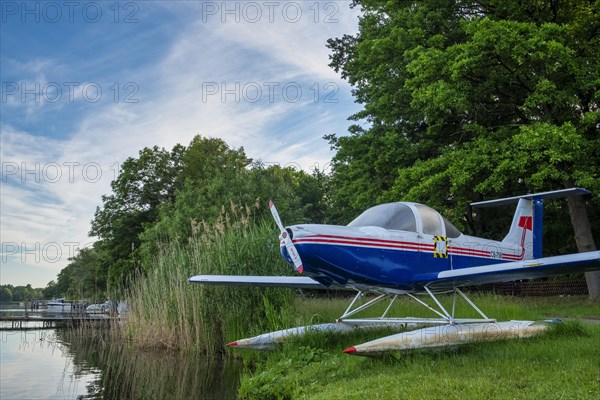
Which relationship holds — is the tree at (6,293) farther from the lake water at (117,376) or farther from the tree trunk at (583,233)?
the tree trunk at (583,233)

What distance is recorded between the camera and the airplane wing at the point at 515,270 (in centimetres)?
683

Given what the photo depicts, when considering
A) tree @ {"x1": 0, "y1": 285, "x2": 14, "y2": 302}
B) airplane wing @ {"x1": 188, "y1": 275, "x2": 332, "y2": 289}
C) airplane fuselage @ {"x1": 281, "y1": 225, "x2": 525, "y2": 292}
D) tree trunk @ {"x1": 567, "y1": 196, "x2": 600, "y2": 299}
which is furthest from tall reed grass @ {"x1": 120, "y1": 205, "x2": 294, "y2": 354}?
tree @ {"x1": 0, "y1": 285, "x2": 14, "y2": 302}

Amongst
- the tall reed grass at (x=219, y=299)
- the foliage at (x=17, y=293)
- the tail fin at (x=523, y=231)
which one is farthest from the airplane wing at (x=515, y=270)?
the foliage at (x=17, y=293)

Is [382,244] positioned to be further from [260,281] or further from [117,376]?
[117,376]

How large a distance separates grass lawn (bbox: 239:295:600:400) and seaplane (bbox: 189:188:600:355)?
0.26 meters

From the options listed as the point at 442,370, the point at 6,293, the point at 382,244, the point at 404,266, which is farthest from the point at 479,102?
the point at 6,293

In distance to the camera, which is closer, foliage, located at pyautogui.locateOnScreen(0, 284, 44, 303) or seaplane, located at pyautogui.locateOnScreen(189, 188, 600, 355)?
seaplane, located at pyautogui.locateOnScreen(189, 188, 600, 355)

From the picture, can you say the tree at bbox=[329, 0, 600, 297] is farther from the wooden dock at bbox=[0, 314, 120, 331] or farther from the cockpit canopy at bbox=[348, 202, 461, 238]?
the wooden dock at bbox=[0, 314, 120, 331]

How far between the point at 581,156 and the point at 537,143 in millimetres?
1947

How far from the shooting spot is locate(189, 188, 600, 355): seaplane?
23.2 feet

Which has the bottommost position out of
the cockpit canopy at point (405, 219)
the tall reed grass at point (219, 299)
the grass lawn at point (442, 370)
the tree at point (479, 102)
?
the grass lawn at point (442, 370)

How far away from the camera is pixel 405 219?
8.12m

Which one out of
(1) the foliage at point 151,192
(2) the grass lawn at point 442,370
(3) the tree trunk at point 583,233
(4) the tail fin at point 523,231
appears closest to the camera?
(2) the grass lawn at point 442,370

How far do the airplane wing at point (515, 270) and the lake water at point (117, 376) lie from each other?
3741 millimetres
